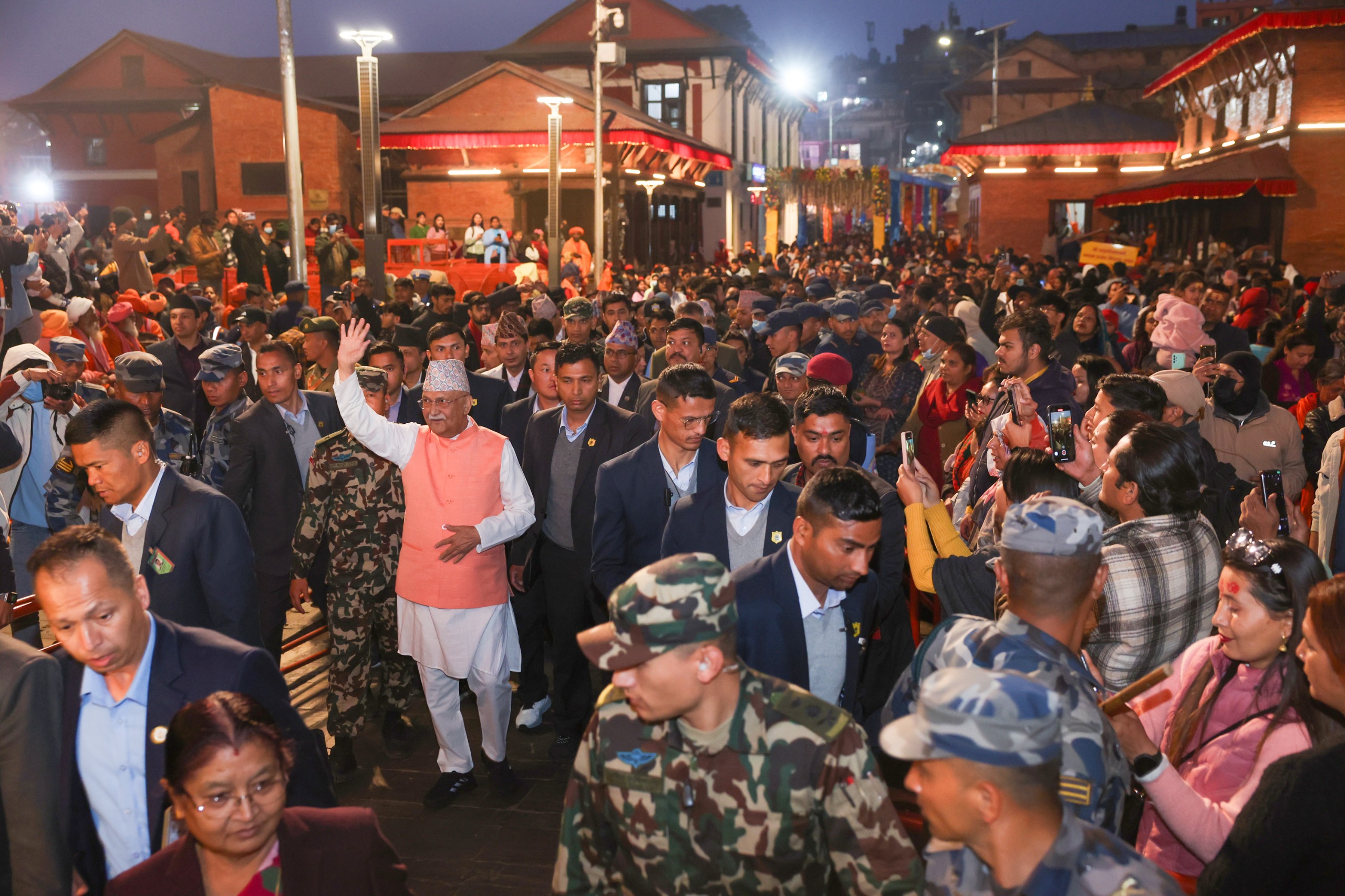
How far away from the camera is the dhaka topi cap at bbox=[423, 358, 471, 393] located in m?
5.42

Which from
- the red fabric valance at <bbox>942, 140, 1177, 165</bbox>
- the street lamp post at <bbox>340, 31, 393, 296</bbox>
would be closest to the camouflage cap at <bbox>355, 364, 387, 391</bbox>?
the street lamp post at <bbox>340, 31, 393, 296</bbox>

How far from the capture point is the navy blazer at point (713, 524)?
14.9ft

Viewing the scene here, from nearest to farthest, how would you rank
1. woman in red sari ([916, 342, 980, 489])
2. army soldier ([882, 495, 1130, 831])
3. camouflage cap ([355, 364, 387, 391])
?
army soldier ([882, 495, 1130, 831])
camouflage cap ([355, 364, 387, 391])
woman in red sari ([916, 342, 980, 489])

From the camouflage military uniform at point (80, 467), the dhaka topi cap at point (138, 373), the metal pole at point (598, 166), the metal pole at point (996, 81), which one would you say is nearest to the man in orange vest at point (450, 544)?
the camouflage military uniform at point (80, 467)

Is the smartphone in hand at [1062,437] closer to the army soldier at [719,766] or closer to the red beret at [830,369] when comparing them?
the red beret at [830,369]

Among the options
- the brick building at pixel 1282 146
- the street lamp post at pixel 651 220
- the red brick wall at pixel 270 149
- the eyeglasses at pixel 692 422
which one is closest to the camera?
the eyeglasses at pixel 692 422

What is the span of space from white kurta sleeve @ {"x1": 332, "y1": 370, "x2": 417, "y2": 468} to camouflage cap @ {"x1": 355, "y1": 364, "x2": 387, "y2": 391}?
2.37ft

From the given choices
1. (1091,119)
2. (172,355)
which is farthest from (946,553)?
(1091,119)

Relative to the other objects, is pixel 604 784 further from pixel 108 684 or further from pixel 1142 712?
pixel 1142 712

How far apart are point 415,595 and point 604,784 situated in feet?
10.0

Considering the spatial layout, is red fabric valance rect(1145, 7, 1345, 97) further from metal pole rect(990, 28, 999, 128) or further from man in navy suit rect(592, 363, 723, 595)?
man in navy suit rect(592, 363, 723, 595)

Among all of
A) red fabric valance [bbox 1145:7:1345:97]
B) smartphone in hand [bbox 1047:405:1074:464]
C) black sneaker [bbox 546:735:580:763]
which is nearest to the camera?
smartphone in hand [bbox 1047:405:1074:464]

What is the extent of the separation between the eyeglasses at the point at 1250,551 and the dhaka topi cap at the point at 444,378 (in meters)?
3.47

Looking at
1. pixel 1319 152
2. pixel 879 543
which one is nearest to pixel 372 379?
pixel 879 543
